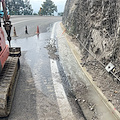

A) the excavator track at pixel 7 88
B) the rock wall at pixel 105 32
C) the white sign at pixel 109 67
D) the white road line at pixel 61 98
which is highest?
the rock wall at pixel 105 32

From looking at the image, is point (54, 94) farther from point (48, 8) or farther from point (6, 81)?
point (48, 8)

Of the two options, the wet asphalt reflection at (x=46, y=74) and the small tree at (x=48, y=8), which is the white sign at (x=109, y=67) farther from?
the small tree at (x=48, y=8)

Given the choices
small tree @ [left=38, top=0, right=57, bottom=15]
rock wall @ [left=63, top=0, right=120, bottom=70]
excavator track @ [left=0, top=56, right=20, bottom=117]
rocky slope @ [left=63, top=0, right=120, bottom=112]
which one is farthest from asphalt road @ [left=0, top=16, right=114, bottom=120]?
small tree @ [left=38, top=0, right=57, bottom=15]

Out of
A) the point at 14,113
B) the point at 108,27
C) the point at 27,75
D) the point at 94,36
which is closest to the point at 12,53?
the point at 27,75

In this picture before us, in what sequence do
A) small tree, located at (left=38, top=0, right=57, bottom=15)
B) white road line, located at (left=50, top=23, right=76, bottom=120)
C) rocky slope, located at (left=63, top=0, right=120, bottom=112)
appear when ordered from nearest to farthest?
white road line, located at (left=50, top=23, right=76, bottom=120), rocky slope, located at (left=63, top=0, right=120, bottom=112), small tree, located at (left=38, top=0, right=57, bottom=15)

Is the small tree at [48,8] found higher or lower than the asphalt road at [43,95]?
higher

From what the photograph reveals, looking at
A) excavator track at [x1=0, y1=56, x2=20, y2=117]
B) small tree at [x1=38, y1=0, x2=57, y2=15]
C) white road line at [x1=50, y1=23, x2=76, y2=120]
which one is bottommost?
white road line at [x1=50, y1=23, x2=76, y2=120]

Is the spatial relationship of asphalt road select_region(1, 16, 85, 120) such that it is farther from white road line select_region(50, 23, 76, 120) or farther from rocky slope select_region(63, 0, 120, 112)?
rocky slope select_region(63, 0, 120, 112)

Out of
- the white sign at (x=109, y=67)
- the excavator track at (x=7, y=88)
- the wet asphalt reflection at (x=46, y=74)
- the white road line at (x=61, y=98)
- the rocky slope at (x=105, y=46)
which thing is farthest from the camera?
the white sign at (x=109, y=67)

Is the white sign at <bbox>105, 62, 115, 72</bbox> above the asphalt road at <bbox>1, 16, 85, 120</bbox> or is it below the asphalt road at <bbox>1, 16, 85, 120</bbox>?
above

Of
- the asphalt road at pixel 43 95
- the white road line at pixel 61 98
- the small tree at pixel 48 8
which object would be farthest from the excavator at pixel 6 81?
the small tree at pixel 48 8

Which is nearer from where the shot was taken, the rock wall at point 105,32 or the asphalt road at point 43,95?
the asphalt road at point 43,95

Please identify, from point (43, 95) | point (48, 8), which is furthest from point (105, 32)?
point (48, 8)

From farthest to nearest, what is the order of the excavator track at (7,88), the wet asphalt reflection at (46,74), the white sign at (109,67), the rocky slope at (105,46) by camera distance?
the white sign at (109,67) < the rocky slope at (105,46) < the wet asphalt reflection at (46,74) < the excavator track at (7,88)
